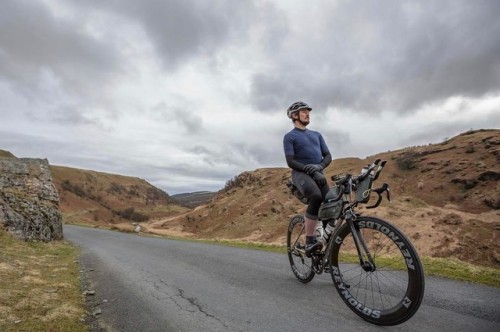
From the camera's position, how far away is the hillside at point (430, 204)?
21.8 metres

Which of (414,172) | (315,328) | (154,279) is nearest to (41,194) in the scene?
(154,279)

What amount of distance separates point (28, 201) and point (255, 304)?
21914 mm

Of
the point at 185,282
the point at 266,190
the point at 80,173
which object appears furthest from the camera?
the point at 80,173

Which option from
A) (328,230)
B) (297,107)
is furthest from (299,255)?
(297,107)

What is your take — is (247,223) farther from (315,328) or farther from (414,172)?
(315,328)

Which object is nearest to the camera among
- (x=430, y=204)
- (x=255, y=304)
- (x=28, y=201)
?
(x=255, y=304)

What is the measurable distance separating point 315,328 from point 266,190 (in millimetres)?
43055

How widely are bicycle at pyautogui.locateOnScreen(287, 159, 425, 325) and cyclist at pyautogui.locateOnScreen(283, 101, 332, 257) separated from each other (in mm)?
182

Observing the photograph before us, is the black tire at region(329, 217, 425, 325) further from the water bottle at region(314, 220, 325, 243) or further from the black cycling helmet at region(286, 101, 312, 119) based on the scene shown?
the black cycling helmet at region(286, 101, 312, 119)

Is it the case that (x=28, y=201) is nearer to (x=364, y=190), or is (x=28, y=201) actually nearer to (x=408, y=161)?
(x=364, y=190)

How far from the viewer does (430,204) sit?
28.2 meters

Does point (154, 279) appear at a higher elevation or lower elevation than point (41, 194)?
lower

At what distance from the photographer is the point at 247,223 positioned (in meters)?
38.8

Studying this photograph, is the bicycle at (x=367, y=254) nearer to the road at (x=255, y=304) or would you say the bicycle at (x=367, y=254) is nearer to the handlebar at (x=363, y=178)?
the handlebar at (x=363, y=178)
